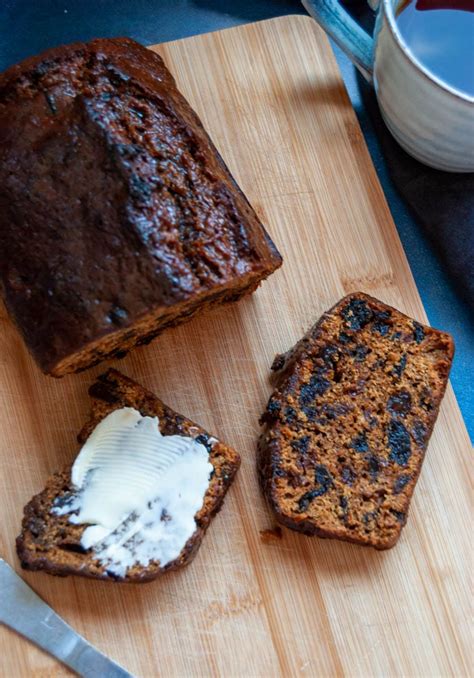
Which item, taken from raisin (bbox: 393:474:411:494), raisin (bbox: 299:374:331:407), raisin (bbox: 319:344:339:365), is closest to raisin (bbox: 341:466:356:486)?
raisin (bbox: 393:474:411:494)

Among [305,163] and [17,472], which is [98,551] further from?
[305,163]

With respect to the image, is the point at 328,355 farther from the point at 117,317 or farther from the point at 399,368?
the point at 117,317

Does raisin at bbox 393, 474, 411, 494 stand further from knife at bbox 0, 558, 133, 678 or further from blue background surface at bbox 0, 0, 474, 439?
knife at bbox 0, 558, 133, 678

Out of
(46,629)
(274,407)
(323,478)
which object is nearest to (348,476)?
(323,478)

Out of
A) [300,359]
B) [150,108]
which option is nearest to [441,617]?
[300,359]

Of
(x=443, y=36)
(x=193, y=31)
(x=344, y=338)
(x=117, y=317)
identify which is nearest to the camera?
(x=117, y=317)

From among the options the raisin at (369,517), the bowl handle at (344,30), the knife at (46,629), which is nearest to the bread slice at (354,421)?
the raisin at (369,517)

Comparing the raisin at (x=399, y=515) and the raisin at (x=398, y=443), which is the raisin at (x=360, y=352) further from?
the raisin at (x=399, y=515)
